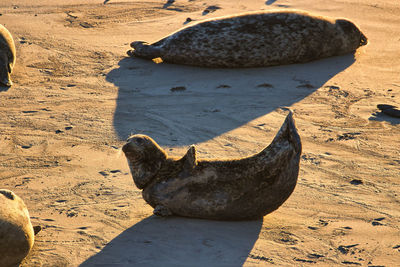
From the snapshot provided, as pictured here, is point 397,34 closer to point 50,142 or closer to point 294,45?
point 294,45

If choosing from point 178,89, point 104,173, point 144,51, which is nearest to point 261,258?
point 104,173

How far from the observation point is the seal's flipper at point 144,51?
30.6ft

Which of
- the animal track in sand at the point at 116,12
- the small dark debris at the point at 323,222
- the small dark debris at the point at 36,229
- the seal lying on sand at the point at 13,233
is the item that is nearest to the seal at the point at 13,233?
the seal lying on sand at the point at 13,233

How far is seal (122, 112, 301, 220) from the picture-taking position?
442 cm

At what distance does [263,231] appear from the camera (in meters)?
4.51

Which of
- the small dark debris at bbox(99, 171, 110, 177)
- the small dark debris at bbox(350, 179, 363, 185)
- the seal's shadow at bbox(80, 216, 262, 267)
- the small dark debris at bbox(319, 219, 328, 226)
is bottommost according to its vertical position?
the small dark debris at bbox(99, 171, 110, 177)

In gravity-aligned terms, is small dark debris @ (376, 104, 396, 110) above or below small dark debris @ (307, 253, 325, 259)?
above

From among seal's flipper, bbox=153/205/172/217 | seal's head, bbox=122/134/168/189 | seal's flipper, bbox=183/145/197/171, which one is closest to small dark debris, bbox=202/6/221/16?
seal's head, bbox=122/134/168/189

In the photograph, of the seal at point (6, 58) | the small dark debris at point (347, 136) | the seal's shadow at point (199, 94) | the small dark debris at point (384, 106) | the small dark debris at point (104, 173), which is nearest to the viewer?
the small dark debris at point (104, 173)

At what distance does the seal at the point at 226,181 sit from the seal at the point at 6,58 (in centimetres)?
442

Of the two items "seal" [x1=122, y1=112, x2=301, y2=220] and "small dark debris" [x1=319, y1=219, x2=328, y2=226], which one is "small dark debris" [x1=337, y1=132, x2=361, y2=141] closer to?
"small dark debris" [x1=319, y1=219, x2=328, y2=226]

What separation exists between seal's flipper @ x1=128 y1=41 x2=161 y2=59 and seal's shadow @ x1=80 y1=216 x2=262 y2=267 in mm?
5063

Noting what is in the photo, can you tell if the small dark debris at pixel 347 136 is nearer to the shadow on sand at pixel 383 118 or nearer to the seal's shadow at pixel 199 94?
the shadow on sand at pixel 383 118

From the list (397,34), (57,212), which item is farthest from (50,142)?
(397,34)
